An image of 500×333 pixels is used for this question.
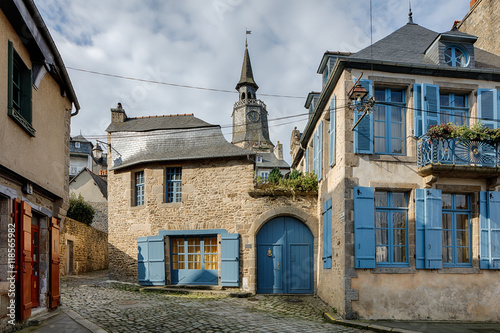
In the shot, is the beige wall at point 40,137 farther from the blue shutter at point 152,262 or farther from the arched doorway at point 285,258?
the arched doorway at point 285,258

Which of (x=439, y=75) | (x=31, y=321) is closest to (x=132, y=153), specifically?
(x=31, y=321)

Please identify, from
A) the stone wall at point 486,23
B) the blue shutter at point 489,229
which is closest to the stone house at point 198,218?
the blue shutter at point 489,229

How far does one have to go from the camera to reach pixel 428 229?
347 inches

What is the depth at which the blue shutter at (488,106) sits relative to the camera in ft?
30.8

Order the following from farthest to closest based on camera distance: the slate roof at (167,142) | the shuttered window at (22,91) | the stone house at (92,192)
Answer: the stone house at (92,192) → the slate roof at (167,142) → the shuttered window at (22,91)

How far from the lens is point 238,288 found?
40.2 ft

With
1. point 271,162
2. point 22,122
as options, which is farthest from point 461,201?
point 271,162

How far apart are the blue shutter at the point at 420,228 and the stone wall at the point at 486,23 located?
19.6ft

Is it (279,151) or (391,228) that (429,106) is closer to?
(391,228)

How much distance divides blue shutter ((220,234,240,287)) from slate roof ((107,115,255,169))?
9.16 feet

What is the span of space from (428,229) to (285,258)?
455cm

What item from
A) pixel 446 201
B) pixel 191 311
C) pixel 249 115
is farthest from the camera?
pixel 249 115

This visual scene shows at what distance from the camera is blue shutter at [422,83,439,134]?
30.0 feet

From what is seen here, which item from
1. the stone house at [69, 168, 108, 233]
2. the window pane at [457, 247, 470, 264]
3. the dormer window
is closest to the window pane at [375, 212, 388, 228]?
the window pane at [457, 247, 470, 264]
